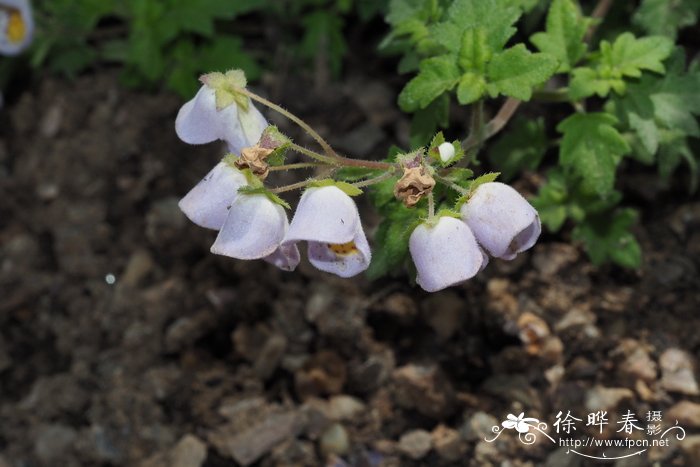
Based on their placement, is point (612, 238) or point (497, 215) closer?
point (497, 215)

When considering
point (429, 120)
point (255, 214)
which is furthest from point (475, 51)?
point (255, 214)

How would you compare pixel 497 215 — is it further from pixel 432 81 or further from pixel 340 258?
pixel 432 81

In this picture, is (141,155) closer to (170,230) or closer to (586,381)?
(170,230)

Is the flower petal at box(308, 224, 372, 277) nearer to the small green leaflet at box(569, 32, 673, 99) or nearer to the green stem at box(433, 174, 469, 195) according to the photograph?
the green stem at box(433, 174, 469, 195)

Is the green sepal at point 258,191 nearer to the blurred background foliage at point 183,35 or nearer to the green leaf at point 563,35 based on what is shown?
the green leaf at point 563,35

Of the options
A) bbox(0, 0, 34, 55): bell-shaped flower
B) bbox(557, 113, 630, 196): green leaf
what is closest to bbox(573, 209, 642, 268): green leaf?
bbox(557, 113, 630, 196): green leaf

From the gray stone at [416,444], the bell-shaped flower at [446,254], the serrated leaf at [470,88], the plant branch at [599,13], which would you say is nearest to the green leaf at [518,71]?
the serrated leaf at [470,88]
